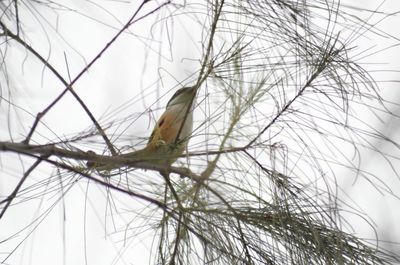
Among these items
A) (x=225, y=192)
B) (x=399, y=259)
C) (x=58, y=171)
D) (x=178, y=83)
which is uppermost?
(x=178, y=83)

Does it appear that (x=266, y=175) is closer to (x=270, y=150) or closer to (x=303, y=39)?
(x=270, y=150)

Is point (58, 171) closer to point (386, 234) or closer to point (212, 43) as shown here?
point (212, 43)

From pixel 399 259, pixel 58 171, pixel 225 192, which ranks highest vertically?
pixel 58 171

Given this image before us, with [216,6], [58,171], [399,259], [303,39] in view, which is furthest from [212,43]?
[399,259]

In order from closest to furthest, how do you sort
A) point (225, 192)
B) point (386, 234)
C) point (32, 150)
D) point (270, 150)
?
point (32, 150) < point (225, 192) < point (270, 150) < point (386, 234)

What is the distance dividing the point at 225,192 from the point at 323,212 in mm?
194

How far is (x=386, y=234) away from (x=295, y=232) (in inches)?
31.3

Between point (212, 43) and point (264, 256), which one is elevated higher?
point (212, 43)

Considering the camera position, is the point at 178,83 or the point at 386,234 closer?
the point at 178,83

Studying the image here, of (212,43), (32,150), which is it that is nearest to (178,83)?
(212,43)

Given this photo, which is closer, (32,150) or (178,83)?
(32,150)

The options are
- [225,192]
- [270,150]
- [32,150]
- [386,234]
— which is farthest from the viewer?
[386,234]

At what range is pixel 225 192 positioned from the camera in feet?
3.61

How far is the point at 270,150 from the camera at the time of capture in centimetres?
120
